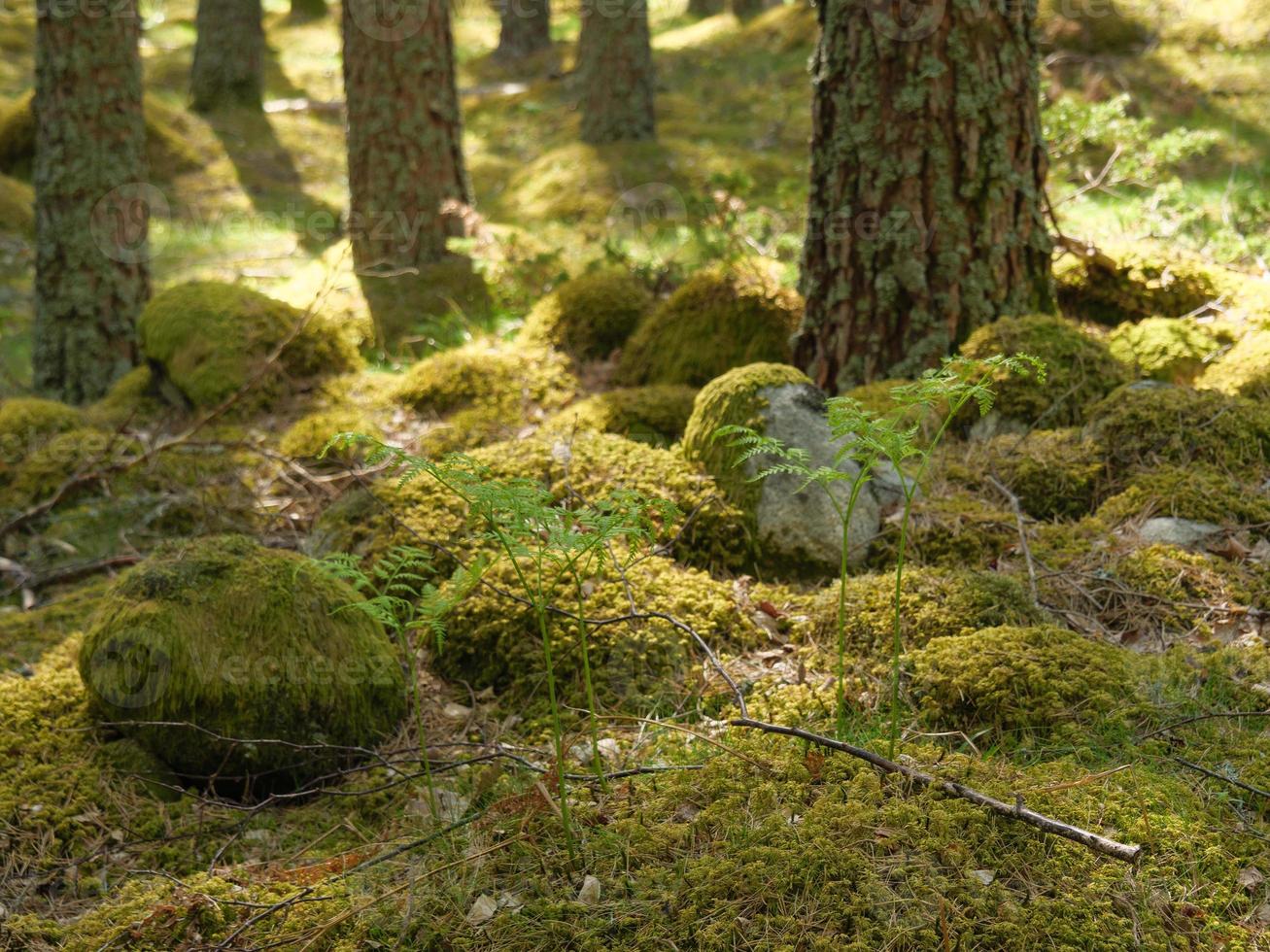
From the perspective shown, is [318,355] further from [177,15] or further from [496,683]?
[177,15]

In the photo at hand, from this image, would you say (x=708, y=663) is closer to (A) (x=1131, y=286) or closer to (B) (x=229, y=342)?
(A) (x=1131, y=286)

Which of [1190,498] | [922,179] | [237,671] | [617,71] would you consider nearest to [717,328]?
[922,179]

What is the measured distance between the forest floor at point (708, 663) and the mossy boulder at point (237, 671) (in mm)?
101

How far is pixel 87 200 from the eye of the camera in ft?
24.3

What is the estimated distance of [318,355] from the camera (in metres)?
6.87

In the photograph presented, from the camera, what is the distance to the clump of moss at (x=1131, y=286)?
5.66 meters

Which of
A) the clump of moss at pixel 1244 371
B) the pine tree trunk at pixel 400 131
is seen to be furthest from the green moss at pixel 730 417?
the pine tree trunk at pixel 400 131
